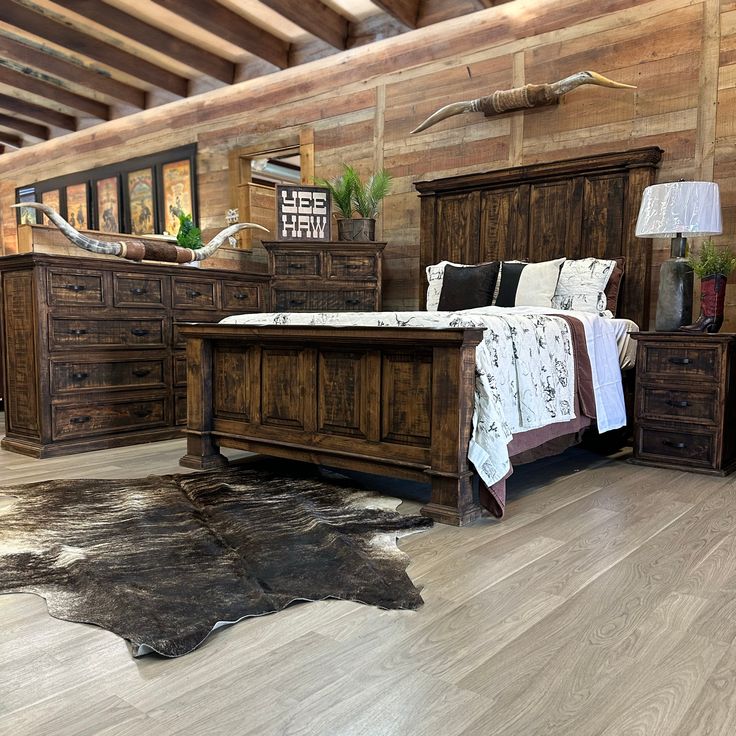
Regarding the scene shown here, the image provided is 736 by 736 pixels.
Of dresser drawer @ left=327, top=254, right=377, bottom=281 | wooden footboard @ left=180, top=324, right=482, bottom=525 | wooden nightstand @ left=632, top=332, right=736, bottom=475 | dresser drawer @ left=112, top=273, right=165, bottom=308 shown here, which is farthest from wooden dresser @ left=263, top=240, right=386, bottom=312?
wooden nightstand @ left=632, top=332, right=736, bottom=475

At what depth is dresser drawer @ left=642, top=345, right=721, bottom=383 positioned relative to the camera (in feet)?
10.7

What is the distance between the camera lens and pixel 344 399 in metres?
2.79

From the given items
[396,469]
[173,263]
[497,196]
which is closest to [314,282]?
[173,263]

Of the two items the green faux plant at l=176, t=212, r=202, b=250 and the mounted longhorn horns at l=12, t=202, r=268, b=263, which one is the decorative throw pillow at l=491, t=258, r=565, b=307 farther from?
the green faux plant at l=176, t=212, r=202, b=250

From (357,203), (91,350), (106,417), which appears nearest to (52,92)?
(357,203)

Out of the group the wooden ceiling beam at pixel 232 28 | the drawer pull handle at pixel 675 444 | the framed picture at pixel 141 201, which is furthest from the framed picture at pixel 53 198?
the drawer pull handle at pixel 675 444

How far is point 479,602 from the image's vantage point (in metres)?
1.71

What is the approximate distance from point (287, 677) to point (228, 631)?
0.85 ft

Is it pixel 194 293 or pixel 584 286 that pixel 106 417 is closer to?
pixel 194 293

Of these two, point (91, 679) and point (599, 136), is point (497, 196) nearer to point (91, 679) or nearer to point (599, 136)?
point (599, 136)

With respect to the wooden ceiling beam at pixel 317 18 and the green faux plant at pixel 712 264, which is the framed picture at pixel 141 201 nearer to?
the wooden ceiling beam at pixel 317 18

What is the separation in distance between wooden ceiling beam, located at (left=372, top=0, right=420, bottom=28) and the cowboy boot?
2.91 metres

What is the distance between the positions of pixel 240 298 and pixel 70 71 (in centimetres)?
336

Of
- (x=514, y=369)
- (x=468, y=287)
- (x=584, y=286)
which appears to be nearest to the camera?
(x=514, y=369)
